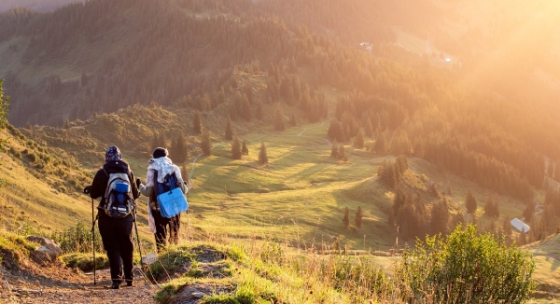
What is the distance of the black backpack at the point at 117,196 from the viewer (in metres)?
12.3

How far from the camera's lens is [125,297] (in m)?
11.5

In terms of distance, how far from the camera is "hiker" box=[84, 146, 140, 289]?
12.5 m

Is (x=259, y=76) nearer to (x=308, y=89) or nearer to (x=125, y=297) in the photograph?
(x=308, y=89)

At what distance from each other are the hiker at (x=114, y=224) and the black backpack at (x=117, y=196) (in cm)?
4

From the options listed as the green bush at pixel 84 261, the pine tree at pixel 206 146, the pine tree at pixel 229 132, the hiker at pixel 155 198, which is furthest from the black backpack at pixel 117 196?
the pine tree at pixel 229 132

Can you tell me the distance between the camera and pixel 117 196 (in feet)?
40.6

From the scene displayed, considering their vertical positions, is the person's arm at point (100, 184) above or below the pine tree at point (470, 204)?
above

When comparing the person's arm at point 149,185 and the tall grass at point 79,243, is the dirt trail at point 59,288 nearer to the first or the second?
the person's arm at point 149,185

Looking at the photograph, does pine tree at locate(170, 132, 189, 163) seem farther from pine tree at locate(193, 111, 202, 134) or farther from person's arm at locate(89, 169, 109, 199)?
person's arm at locate(89, 169, 109, 199)

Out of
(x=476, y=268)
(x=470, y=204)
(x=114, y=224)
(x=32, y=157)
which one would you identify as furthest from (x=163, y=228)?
(x=470, y=204)

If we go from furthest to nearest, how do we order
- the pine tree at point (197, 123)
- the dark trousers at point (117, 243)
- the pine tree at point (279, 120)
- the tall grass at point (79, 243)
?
the pine tree at point (279, 120) → the pine tree at point (197, 123) → the tall grass at point (79, 243) → the dark trousers at point (117, 243)

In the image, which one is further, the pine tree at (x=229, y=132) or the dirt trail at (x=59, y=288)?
the pine tree at (x=229, y=132)

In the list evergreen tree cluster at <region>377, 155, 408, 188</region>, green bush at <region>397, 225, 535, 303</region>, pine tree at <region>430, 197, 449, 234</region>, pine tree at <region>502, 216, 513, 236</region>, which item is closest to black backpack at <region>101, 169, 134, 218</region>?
green bush at <region>397, 225, 535, 303</region>

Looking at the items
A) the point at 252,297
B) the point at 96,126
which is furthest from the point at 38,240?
the point at 96,126
